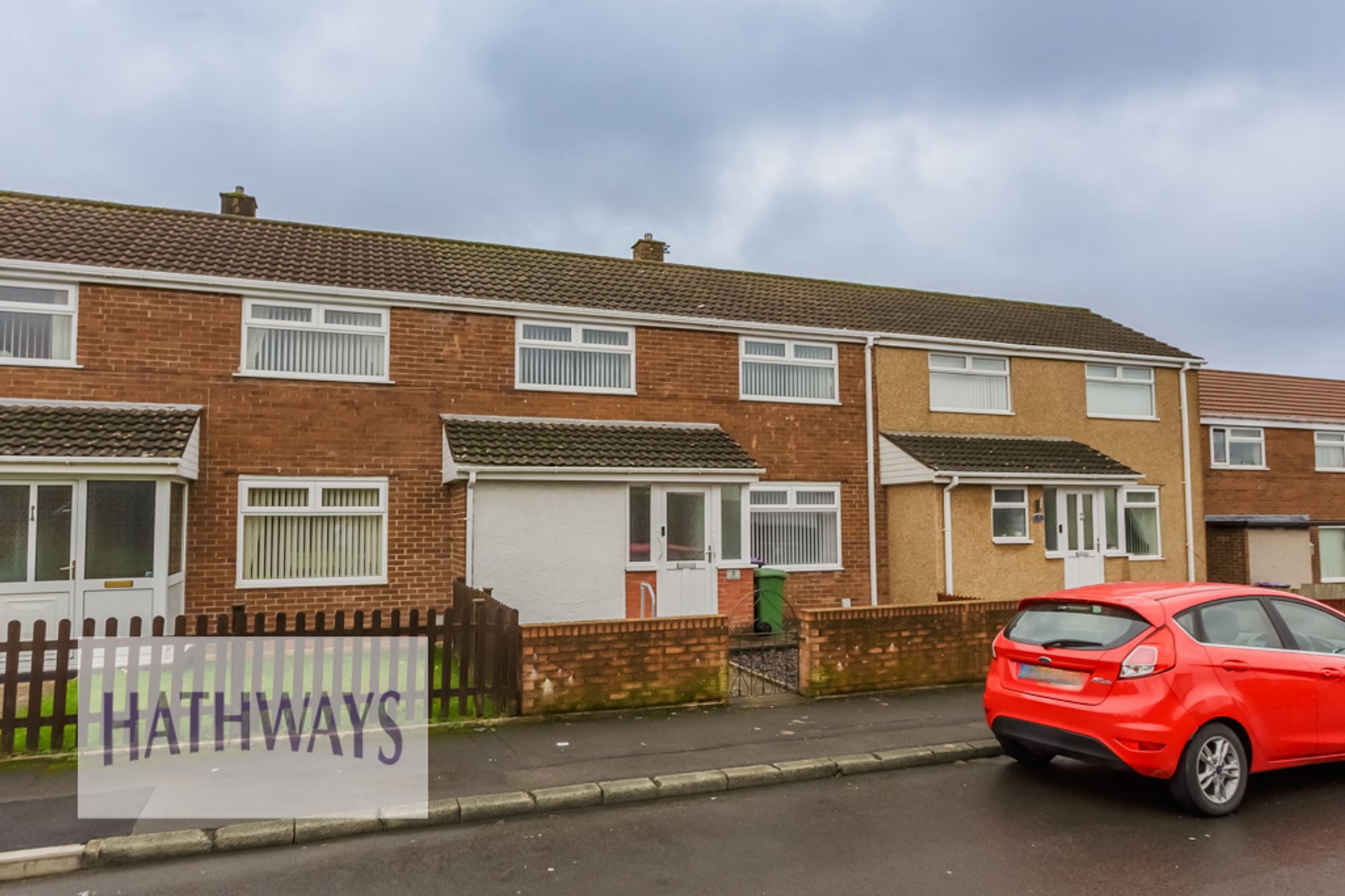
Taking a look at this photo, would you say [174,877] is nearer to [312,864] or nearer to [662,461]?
[312,864]

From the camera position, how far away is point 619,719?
7746mm

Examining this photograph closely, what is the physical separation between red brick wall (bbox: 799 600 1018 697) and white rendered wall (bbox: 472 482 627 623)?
147 inches

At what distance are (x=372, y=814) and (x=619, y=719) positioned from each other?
275 cm

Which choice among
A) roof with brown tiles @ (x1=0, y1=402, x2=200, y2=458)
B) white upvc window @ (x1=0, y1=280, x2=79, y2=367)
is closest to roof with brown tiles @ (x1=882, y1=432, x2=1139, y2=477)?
roof with brown tiles @ (x1=0, y1=402, x2=200, y2=458)

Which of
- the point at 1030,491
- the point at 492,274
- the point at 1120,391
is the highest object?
the point at 492,274

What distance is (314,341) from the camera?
39.8 feet

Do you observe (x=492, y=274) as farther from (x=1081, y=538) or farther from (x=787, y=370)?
(x=1081, y=538)

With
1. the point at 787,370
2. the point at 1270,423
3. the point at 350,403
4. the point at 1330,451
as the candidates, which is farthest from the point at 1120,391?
the point at 350,403

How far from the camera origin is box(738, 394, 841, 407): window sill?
14.4 m

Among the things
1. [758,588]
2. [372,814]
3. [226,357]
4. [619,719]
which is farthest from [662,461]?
[372,814]

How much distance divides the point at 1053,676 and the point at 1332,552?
20.0 m

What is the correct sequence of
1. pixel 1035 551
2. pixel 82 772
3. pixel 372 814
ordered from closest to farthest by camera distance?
pixel 372 814
pixel 82 772
pixel 1035 551

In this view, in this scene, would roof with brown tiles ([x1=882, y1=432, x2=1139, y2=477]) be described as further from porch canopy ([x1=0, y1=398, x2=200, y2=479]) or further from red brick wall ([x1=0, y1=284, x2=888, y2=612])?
porch canopy ([x1=0, y1=398, x2=200, y2=479])

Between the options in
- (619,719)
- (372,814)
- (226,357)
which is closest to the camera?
(372,814)
